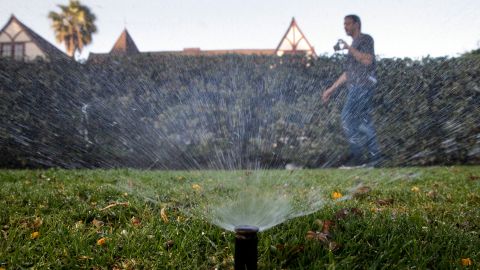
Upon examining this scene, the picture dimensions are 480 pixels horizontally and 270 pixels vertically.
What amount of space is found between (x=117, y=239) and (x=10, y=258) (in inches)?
19.2

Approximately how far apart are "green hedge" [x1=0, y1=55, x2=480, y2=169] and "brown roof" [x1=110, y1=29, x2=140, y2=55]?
42 centimetres

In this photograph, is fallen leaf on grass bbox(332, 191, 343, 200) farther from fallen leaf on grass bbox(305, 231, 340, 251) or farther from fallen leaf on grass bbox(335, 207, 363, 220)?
fallen leaf on grass bbox(305, 231, 340, 251)

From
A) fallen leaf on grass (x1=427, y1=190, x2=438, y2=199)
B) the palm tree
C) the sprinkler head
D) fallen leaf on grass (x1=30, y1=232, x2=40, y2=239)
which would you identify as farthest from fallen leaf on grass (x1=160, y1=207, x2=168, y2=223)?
the palm tree

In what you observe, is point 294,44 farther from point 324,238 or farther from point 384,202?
point 324,238

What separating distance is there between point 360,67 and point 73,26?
23.4 metres

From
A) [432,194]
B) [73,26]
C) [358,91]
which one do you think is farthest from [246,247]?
[73,26]

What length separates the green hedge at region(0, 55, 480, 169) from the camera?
25.2ft

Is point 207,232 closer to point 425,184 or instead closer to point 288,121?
point 425,184

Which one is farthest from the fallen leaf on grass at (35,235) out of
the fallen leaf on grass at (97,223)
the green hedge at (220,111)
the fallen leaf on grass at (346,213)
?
the green hedge at (220,111)

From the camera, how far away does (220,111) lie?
8.34 meters

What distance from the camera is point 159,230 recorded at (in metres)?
2.33

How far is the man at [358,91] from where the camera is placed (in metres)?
5.23

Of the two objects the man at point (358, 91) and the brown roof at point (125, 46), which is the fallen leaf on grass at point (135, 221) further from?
the brown roof at point (125, 46)

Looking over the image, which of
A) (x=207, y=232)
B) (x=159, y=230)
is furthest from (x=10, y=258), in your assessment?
(x=207, y=232)
